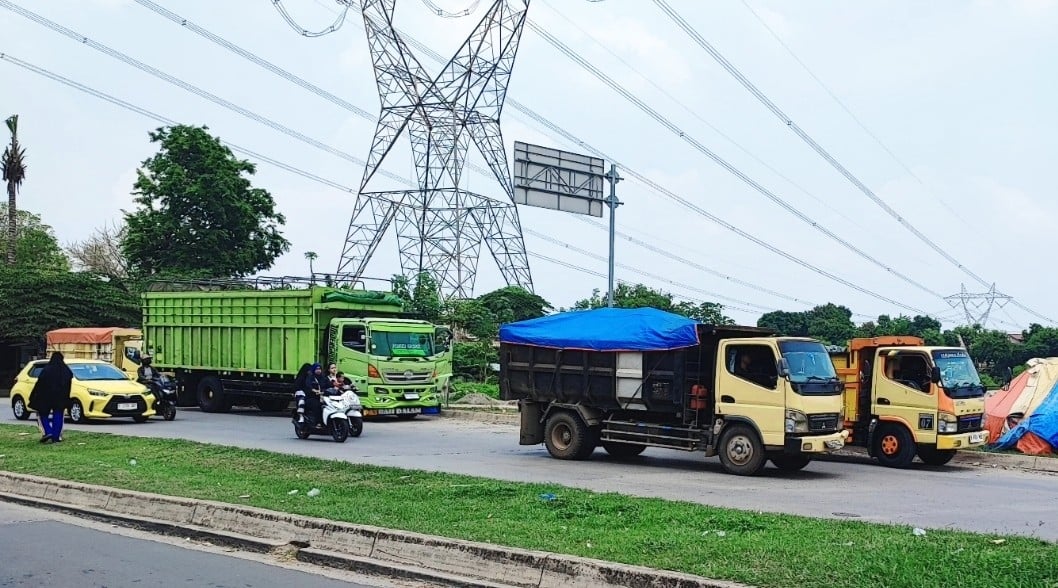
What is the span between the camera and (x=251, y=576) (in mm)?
8219

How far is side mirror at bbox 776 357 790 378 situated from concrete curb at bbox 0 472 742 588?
7.78 meters

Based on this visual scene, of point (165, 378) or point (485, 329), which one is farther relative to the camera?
point (485, 329)

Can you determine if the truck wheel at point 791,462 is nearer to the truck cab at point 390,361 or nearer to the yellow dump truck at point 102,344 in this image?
the truck cab at point 390,361

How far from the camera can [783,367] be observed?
14.9 m

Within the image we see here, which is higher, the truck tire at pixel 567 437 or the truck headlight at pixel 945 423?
the truck headlight at pixel 945 423

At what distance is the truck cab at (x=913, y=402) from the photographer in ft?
54.4

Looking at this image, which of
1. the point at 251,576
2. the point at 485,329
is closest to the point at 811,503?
the point at 251,576

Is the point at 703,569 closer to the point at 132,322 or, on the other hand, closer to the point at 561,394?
the point at 561,394

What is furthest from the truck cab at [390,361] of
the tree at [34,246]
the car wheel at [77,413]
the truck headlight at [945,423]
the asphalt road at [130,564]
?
the tree at [34,246]

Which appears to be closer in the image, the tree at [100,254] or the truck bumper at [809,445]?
the truck bumper at [809,445]

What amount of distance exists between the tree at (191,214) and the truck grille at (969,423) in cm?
3829

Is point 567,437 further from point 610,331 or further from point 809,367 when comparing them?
point 809,367

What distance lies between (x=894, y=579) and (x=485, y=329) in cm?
3222

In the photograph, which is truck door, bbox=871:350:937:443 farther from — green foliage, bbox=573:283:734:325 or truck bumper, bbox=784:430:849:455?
green foliage, bbox=573:283:734:325
